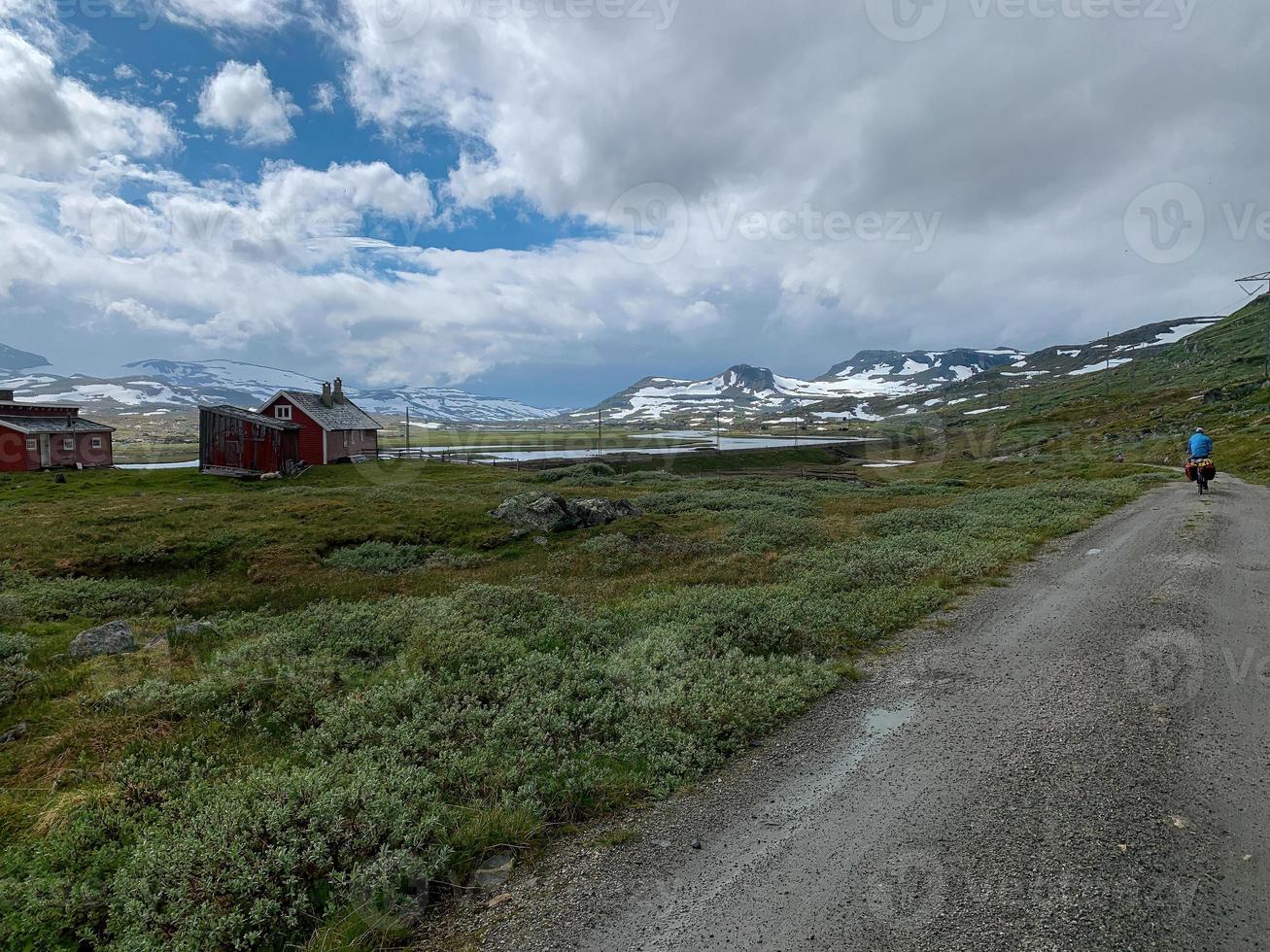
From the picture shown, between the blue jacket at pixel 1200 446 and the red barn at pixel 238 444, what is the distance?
71774 millimetres

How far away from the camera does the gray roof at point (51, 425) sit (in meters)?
55.5

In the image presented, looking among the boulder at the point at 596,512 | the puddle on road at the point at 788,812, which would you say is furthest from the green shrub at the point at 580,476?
the puddle on road at the point at 788,812

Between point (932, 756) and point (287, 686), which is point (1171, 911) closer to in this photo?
point (932, 756)

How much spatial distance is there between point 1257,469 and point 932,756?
1887 inches

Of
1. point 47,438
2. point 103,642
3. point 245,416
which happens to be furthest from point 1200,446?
point 47,438

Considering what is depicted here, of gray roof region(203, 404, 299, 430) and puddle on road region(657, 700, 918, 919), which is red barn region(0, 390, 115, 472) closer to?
gray roof region(203, 404, 299, 430)

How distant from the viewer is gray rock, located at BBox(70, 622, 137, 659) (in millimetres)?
11734

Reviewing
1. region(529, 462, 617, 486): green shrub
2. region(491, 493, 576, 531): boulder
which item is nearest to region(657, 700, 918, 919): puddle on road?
region(491, 493, 576, 531): boulder

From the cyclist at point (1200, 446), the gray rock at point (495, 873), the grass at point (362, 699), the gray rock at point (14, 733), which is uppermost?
the cyclist at point (1200, 446)

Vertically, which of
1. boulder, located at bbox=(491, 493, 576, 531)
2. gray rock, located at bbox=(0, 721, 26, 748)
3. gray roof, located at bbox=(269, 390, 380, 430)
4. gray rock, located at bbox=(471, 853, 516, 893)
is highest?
gray roof, located at bbox=(269, 390, 380, 430)

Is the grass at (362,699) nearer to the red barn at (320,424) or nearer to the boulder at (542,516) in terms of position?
the boulder at (542,516)

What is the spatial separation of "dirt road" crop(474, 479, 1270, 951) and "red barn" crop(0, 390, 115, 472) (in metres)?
76.7

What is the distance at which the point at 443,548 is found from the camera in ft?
80.8

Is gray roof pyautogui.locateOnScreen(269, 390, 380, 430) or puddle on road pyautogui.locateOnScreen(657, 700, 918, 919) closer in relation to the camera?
puddle on road pyautogui.locateOnScreen(657, 700, 918, 919)
